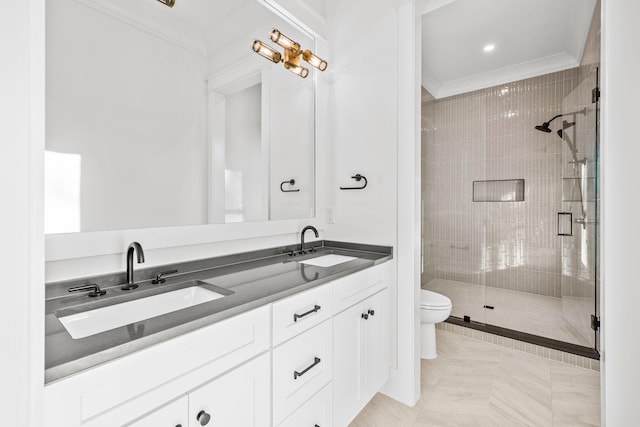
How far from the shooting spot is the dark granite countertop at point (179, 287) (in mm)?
639

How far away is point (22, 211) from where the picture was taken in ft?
1.64

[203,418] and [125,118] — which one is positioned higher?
[125,118]

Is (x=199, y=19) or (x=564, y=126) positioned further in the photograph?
(x=564, y=126)

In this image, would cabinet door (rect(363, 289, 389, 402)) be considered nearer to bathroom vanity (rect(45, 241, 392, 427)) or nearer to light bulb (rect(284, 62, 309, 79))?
bathroom vanity (rect(45, 241, 392, 427))

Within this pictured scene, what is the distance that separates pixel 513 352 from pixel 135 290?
8.78 ft

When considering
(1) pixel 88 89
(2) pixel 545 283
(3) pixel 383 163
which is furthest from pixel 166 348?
(2) pixel 545 283

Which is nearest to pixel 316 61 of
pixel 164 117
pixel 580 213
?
pixel 164 117

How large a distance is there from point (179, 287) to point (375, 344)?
108 centimetres

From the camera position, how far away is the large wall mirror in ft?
3.44

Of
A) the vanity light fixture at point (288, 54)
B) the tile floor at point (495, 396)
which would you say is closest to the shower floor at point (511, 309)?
the tile floor at point (495, 396)

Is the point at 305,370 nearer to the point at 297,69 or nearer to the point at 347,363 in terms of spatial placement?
the point at 347,363

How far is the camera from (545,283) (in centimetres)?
324
